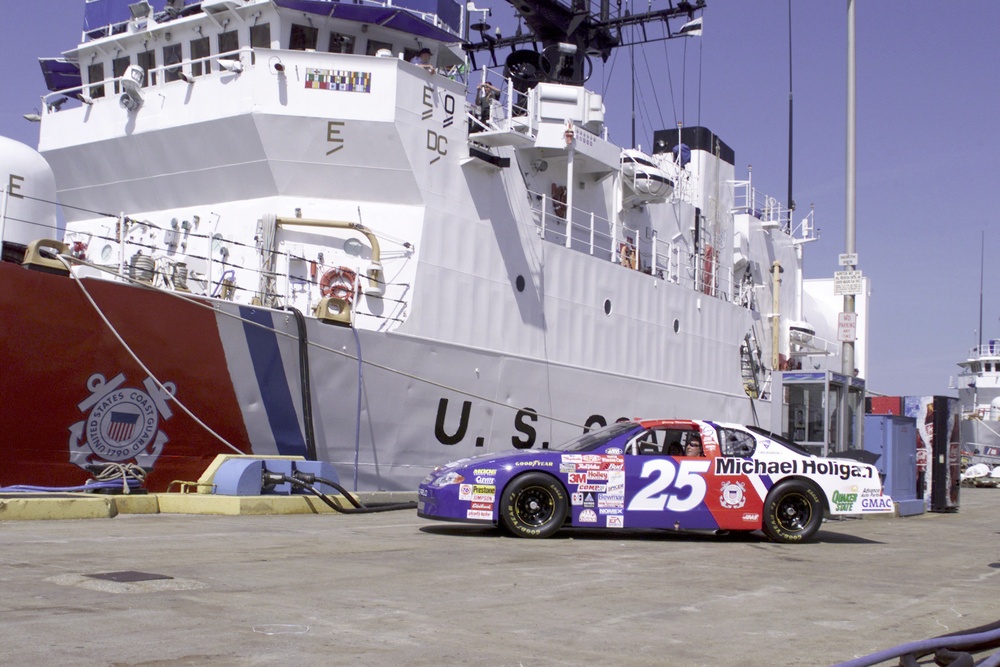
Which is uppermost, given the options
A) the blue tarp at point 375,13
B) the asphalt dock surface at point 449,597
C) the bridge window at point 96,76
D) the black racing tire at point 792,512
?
the blue tarp at point 375,13

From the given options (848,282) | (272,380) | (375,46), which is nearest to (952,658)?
(272,380)

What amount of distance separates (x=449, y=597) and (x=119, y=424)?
6.24 m

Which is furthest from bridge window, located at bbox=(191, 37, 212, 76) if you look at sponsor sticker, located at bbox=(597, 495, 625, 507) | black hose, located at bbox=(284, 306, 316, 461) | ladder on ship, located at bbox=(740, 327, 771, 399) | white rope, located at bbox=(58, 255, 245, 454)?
ladder on ship, located at bbox=(740, 327, 771, 399)

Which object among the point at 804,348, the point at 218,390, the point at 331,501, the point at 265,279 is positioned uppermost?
the point at 804,348

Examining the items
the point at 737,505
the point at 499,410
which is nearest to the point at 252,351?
the point at 499,410

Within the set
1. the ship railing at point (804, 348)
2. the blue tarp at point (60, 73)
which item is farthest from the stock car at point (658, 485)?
the ship railing at point (804, 348)

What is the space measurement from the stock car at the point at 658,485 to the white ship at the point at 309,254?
345cm

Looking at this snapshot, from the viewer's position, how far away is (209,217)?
48.4 feet

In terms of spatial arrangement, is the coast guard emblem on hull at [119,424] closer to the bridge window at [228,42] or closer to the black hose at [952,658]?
the bridge window at [228,42]

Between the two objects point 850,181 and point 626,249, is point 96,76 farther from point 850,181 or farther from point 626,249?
point 850,181

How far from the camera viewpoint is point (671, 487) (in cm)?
983

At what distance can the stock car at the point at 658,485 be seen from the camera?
9.51 metres

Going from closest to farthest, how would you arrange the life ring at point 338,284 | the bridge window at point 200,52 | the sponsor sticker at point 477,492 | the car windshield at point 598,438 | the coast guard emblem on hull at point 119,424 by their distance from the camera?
the sponsor sticker at point 477,492
the car windshield at point 598,438
the coast guard emblem on hull at point 119,424
the life ring at point 338,284
the bridge window at point 200,52

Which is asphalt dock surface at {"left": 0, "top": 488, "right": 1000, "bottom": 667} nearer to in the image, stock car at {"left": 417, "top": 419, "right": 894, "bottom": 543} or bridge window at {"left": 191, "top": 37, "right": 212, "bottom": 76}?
stock car at {"left": 417, "top": 419, "right": 894, "bottom": 543}
